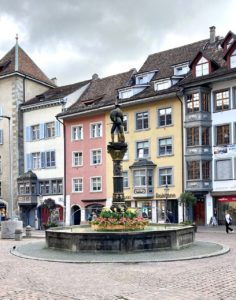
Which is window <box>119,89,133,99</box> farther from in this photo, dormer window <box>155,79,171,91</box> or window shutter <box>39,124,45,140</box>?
window shutter <box>39,124,45,140</box>

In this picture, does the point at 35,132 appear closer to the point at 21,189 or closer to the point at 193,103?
the point at 21,189

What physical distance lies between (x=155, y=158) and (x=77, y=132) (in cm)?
979

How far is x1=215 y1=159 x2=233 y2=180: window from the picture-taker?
38.9 m

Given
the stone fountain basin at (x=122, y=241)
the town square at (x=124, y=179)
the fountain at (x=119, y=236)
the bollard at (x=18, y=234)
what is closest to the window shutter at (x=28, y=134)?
the town square at (x=124, y=179)

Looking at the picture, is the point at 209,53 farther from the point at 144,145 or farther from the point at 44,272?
the point at 44,272

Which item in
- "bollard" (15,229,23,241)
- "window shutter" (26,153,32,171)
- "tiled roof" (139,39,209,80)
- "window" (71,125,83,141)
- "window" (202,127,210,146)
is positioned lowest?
"bollard" (15,229,23,241)

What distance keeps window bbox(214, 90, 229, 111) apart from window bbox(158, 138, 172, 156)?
515 centimetres

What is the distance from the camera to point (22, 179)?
52125 millimetres

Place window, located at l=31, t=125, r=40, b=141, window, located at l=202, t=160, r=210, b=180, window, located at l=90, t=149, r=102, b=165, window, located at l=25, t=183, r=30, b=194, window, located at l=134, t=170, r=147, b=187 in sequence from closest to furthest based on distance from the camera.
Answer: window, located at l=202, t=160, r=210, b=180 → window, located at l=134, t=170, r=147, b=187 → window, located at l=90, t=149, r=102, b=165 → window, located at l=25, t=183, r=30, b=194 → window, located at l=31, t=125, r=40, b=141

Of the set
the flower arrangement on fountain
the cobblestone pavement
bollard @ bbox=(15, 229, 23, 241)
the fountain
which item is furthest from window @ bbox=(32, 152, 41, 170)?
the cobblestone pavement

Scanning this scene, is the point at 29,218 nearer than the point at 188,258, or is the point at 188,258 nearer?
the point at 188,258

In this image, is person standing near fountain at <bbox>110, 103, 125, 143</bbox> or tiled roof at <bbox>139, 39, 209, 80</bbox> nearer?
person standing near fountain at <bbox>110, 103, 125, 143</bbox>

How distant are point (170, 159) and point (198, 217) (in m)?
5.31

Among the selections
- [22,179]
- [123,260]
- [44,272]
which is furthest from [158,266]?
[22,179]
